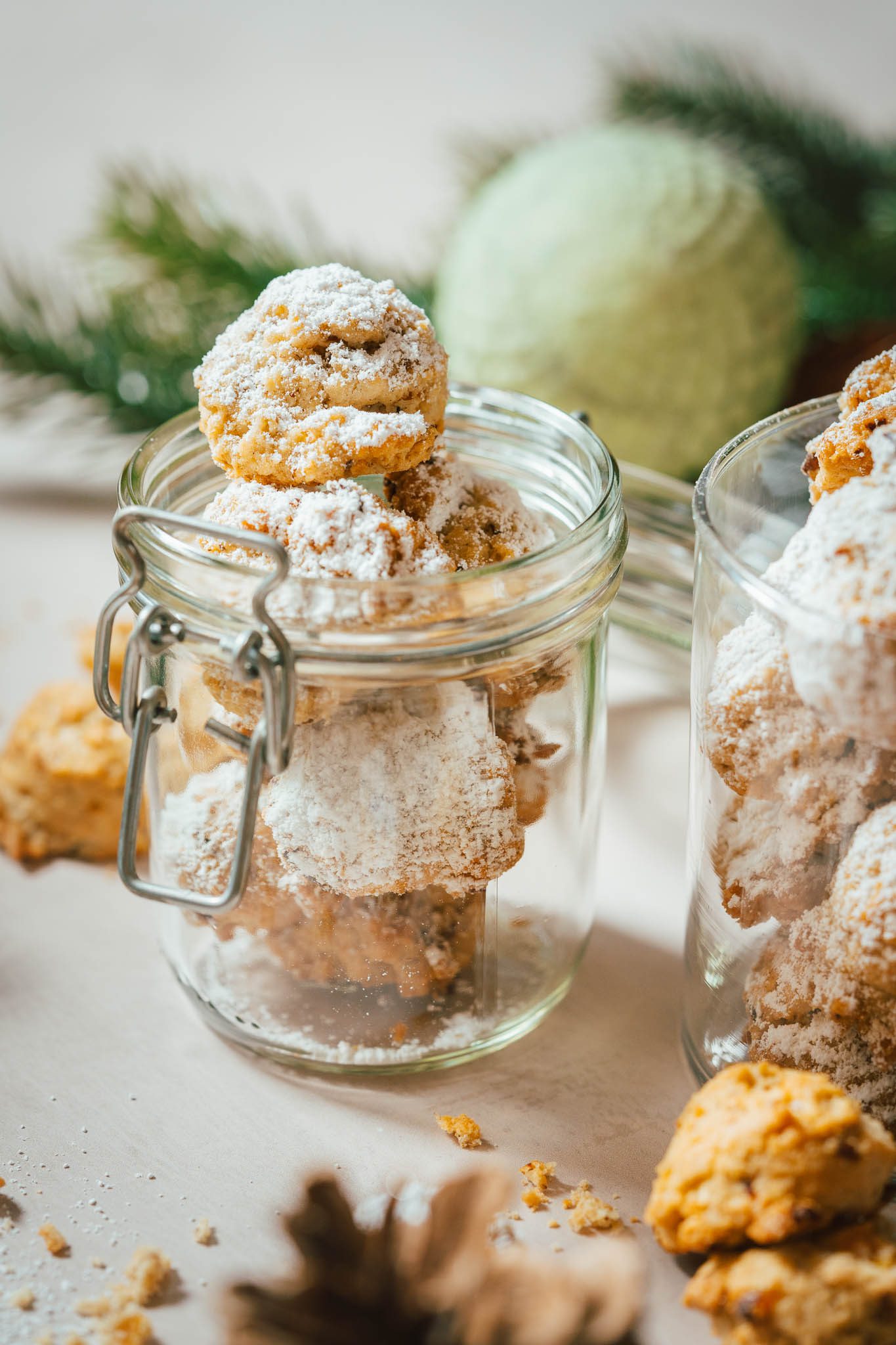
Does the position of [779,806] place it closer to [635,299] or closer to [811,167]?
[635,299]

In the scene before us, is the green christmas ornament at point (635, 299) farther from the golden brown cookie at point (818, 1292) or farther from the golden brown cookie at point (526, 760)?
the golden brown cookie at point (818, 1292)

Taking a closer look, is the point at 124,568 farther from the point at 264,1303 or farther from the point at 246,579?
the point at 264,1303

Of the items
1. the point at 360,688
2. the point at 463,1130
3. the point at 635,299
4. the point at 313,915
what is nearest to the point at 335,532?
the point at 360,688

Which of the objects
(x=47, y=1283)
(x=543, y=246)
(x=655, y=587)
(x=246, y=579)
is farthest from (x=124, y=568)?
(x=543, y=246)

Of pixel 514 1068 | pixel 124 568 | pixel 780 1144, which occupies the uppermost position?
pixel 124 568

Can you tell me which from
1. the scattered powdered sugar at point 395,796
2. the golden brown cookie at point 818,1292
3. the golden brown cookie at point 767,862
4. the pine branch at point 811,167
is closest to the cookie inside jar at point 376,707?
the scattered powdered sugar at point 395,796

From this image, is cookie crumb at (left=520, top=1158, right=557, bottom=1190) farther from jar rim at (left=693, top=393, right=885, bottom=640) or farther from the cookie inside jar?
→ jar rim at (left=693, top=393, right=885, bottom=640)

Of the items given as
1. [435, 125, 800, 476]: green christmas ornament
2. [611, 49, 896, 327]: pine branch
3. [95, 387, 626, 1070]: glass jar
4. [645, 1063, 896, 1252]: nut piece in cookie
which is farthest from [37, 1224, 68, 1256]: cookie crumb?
[611, 49, 896, 327]: pine branch
